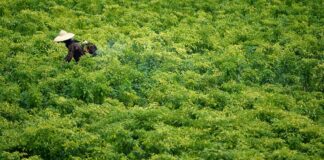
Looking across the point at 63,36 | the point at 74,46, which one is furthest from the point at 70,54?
the point at 63,36

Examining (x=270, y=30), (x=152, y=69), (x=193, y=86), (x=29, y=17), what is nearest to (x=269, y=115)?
(x=193, y=86)

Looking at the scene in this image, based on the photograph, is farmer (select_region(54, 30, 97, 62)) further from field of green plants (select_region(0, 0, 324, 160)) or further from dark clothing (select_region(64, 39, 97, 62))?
field of green plants (select_region(0, 0, 324, 160))

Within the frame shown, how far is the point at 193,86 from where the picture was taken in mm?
15969

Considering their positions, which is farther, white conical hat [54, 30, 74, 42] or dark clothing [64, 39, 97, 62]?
white conical hat [54, 30, 74, 42]

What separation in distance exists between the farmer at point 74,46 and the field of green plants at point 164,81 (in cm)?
29

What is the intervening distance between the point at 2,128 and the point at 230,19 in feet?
39.9

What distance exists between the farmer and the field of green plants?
0.94ft

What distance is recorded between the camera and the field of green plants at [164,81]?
1265 centimetres

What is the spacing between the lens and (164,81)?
51.8ft

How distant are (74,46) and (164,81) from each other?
3.66 metres

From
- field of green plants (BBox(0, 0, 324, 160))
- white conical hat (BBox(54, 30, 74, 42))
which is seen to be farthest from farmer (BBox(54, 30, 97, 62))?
field of green plants (BBox(0, 0, 324, 160))

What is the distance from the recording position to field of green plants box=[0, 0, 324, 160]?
12.6 m

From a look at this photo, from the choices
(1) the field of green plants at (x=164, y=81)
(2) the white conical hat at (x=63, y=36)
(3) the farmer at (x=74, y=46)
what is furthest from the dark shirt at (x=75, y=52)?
(2) the white conical hat at (x=63, y=36)

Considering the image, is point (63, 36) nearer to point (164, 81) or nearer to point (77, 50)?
point (77, 50)
